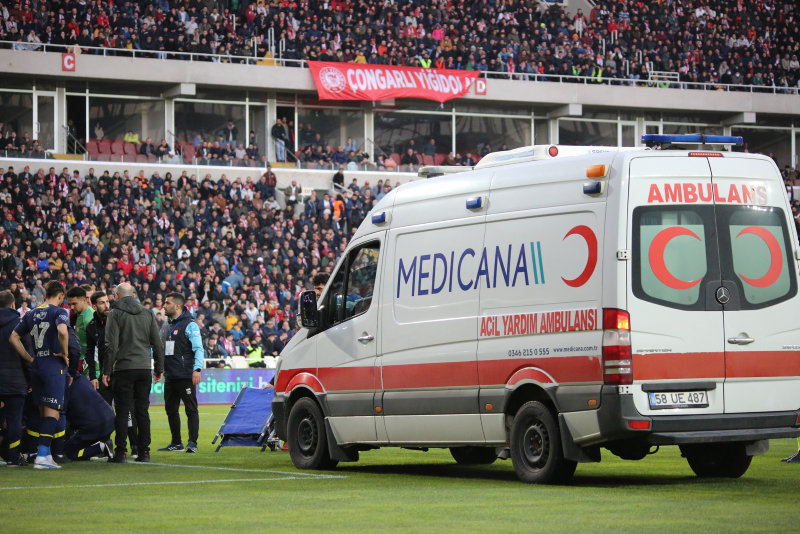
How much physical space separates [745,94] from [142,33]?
2420 centimetres

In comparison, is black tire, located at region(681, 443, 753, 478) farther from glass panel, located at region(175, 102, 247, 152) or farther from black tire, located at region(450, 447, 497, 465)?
glass panel, located at region(175, 102, 247, 152)

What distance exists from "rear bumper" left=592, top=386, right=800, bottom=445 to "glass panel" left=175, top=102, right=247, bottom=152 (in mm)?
36748

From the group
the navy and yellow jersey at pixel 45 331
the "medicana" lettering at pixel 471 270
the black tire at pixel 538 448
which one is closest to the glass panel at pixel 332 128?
the navy and yellow jersey at pixel 45 331

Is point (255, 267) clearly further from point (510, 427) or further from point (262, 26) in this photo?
point (510, 427)

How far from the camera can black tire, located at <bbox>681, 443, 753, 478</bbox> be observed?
12344 millimetres

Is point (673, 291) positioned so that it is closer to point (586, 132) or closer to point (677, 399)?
point (677, 399)

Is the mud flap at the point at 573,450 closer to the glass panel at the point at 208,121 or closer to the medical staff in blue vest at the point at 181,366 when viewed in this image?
the medical staff in blue vest at the point at 181,366

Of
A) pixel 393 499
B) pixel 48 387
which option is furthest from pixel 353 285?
pixel 393 499

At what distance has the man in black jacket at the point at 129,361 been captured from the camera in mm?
15422

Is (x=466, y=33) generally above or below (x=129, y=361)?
above

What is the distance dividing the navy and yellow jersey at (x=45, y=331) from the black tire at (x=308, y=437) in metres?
2.55

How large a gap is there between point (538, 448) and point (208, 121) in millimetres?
37273

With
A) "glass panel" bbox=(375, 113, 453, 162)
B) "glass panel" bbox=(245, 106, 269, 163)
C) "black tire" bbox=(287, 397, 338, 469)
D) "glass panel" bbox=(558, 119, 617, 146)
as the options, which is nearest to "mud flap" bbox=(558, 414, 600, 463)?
"black tire" bbox=(287, 397, 338, 469)

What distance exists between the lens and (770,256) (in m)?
11.5
